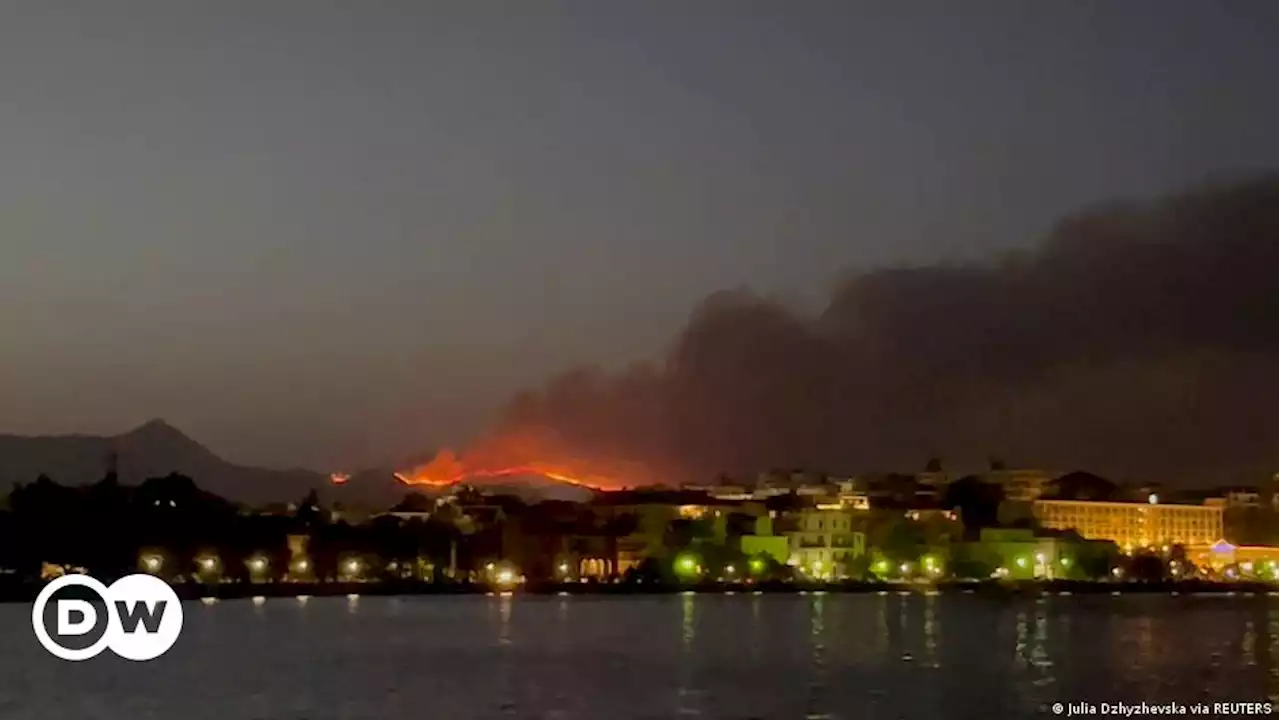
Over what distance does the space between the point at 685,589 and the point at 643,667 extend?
4214cm

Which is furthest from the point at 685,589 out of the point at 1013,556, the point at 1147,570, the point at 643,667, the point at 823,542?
the point at 643,667

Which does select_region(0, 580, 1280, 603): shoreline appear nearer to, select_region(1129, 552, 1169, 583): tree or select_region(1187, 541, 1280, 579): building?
select_region(1129, 552, 1169, 583): tree

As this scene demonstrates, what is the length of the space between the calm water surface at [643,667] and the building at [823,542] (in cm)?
2597

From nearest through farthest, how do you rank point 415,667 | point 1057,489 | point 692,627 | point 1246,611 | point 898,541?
point 415,667 < point 692,627 < point 1246,611 < point 898,541 < point 1057,489

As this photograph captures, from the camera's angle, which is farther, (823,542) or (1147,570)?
(1147,570)

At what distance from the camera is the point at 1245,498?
10588 centimetres

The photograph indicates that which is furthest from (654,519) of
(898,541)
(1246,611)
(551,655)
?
(551,655)

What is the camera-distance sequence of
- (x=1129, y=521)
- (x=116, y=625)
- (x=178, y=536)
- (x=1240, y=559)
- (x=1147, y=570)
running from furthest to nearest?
(x=1129, y=521)
(x=1240, y=559)
(x=1147, y=570)
(x=178, y=536)
(x=116, y=625)

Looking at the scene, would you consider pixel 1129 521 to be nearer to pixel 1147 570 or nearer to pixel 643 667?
pixel 1147 570

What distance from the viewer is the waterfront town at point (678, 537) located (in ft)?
231

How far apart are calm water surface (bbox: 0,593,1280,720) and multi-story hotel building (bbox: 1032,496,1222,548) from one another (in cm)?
4102

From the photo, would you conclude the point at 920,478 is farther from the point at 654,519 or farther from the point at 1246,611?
the point at 1246,611

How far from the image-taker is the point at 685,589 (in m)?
77.4

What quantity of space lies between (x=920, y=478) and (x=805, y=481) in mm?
6928
